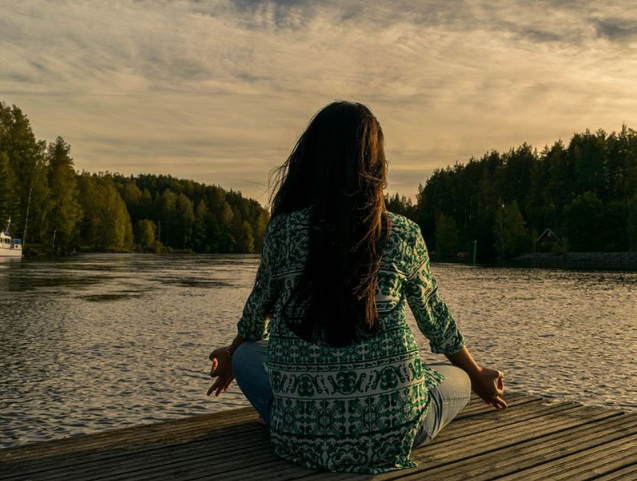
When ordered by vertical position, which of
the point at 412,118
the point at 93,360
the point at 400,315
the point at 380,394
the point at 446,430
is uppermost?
the point at 412,118

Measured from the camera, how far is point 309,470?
2977 mm

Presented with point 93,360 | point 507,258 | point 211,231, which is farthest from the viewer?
point 211,231

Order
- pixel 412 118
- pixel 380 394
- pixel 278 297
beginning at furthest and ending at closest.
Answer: pixel 412 118, pixel 278 297, pixel 380 394

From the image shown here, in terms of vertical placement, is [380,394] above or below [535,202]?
below

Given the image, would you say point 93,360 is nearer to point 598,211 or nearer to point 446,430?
point 446,430

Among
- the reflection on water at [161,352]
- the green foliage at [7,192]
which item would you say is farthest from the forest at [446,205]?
the reflection on water at [161,352]

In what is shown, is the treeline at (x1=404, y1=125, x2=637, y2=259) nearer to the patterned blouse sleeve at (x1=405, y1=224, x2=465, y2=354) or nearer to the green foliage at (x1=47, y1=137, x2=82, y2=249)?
the green foliage at (x1=47, y1=137, x2=82, y2=249)

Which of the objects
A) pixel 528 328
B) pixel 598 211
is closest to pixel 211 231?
pixel 598 211

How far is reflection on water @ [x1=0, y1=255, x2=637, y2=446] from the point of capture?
685 cm

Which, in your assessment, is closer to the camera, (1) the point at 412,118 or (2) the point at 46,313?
(2) the point at 46,313

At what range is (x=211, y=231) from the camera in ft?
469

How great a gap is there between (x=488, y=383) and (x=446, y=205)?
12067cm

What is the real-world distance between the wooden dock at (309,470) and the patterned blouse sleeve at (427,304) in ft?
1.96

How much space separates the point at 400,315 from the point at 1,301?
56.3 ft
